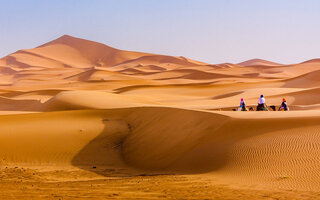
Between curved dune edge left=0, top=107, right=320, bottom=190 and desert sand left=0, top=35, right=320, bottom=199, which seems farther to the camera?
curved dune edge left=0, top=107, right=320, bottom=190

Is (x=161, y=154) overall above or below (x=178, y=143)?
below

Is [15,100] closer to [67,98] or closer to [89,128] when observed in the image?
[67,98]

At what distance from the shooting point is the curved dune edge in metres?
8.89

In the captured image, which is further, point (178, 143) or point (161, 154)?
point (178, 143)

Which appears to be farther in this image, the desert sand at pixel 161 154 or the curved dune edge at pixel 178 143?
the curved dune edge at pixel 178 143

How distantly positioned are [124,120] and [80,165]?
5339 mm

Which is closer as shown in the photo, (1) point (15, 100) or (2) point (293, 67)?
(1) point (15, 100)

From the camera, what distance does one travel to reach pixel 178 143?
39.9 feet

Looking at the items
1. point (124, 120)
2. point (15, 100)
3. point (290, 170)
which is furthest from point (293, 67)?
point (290, 170)

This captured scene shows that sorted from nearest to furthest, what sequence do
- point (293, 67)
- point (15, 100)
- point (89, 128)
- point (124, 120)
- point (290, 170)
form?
point (290, 170) < point (89, 128) < point (124, 120) < point (15, 100) < point (293, 67)

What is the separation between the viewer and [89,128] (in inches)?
626

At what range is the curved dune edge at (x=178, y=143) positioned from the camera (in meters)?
8.89

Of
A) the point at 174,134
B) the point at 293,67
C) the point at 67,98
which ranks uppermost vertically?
the point at 293,67

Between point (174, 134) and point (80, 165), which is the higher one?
point (174, 134)
